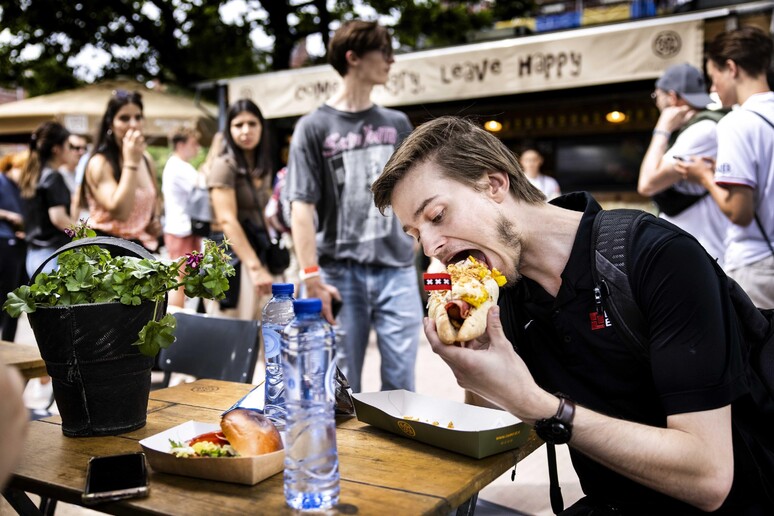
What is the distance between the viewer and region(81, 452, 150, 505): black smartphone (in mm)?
1315

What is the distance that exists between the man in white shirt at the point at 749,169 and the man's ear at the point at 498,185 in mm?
1826

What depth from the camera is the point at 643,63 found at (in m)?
6.04

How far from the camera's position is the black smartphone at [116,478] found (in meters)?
1.32

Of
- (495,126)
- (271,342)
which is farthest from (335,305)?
(495,126)

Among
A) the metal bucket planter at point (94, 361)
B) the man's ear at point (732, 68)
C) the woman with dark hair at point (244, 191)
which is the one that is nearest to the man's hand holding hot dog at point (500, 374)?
the metal bucket planter at point (94, 361)

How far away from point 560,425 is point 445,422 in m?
0.43

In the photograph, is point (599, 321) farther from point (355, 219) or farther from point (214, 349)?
point (355, 219)

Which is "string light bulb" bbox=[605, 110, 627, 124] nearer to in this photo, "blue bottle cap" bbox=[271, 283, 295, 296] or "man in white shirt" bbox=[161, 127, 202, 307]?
"man in white shirt" bbox=[161, 127, 202, 307]

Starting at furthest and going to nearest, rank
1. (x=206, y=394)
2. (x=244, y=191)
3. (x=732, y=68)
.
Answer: (x=244, y=191) → (x=732, y=68) → (x=206, y=394)

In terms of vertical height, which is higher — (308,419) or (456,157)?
(456,157)

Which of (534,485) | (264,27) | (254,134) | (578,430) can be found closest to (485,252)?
(578,430)

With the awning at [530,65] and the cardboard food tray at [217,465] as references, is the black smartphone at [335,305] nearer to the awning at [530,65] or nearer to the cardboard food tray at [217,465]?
the cardboard food tray at [217,465]

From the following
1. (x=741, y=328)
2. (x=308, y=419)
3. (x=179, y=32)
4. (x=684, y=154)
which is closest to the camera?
(x=308, y=419)

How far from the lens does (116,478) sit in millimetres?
1384
